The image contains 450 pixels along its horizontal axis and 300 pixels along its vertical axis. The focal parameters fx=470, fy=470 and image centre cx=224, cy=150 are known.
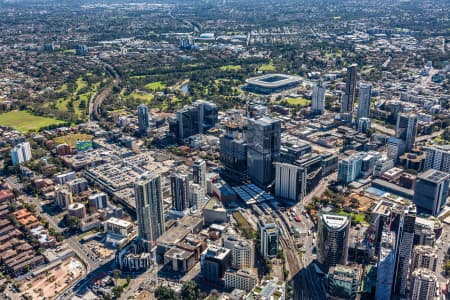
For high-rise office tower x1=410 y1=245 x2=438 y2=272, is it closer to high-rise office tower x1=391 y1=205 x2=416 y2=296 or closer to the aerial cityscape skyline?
the aerial cityscape skyline

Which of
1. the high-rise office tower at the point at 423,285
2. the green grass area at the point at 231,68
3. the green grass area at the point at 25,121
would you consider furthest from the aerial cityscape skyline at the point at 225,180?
the green grass area at the point at 231,68

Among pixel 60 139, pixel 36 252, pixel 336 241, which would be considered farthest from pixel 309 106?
pixel 36 252

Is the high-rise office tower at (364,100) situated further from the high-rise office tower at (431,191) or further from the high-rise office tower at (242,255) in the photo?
the high-rise office tower at (242,255)

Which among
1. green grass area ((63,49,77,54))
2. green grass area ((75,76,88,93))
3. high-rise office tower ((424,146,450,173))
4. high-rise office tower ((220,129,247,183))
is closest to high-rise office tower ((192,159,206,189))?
high-rise office tower ((220,129,247,183))

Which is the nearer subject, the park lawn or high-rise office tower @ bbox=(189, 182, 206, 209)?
high-rise office tower @ bbox=(189, 182, 206, 209)

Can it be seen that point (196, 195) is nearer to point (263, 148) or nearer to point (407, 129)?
point (263, 148)

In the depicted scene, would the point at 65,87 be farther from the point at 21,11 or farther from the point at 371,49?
the point at 21,11
